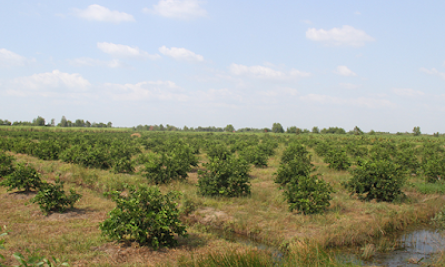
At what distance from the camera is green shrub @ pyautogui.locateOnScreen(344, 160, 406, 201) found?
10.3 m

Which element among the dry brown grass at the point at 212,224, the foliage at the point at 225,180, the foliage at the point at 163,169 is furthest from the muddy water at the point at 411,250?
the foliage at the point at 163,169

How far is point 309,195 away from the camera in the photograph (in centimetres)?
913

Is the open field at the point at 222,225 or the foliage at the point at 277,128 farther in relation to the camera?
the foliage at the point at 277,128

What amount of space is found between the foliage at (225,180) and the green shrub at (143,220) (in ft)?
14.2

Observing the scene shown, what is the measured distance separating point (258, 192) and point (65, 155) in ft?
38.7

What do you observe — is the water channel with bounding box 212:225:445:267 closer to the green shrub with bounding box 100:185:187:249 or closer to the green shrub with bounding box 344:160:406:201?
the green shrub with bounding box 344:160:406:201

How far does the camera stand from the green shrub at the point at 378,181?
1026cm

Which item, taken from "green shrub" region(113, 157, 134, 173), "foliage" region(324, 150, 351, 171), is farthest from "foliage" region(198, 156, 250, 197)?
"foliage" region(324, 150, 351, 171)

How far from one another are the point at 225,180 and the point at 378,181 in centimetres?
562

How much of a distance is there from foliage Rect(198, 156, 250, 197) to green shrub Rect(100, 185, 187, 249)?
431 cm

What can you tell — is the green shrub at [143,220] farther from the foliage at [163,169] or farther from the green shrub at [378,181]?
the green shrub at [378,181]

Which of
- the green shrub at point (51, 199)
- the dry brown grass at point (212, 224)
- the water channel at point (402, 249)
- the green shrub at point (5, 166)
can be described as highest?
the green shrub at point (5, 166)

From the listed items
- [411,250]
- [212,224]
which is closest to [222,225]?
[212,224]

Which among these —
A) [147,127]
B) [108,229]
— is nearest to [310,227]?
[108,229]
